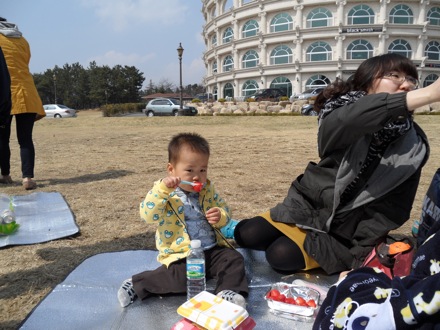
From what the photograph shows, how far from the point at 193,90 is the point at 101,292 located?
247 feet

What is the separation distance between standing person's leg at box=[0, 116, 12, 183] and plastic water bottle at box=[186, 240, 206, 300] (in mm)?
3295

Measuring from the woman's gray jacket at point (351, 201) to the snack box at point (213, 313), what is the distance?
0.76m

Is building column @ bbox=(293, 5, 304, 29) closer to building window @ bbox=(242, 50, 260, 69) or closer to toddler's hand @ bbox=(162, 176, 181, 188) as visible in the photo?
building window @ bbox=(242, 50, 260, 69)

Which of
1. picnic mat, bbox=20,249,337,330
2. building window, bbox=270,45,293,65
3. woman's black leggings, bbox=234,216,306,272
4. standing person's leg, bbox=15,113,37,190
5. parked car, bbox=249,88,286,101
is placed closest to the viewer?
picnic mat, bbox=20,249,337,330

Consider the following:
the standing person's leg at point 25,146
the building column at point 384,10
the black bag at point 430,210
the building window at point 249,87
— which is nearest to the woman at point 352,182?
the black bag at point 430,210

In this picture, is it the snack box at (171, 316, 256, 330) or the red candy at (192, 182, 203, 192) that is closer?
the snack box at (171, 316, 256, 330)

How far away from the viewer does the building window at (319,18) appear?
108ft

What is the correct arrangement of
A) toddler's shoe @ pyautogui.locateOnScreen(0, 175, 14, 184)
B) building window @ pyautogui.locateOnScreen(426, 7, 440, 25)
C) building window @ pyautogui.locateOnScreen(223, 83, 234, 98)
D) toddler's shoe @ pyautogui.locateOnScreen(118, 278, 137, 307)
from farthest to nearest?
building window @ pyautogui.locateOnScreen(223, 83, 234, 98) → building window @ pyautogui.locateOnScreen(426, 7, 440, 25) → toddler's shoe @ pyautogui.locateOnScreen(0, 175, 14, 184) → toddler's shoe @ pyautogui.locateOnScreen(118, 278, 137, 307)

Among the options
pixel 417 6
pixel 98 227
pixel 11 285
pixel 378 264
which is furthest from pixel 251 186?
pixel 417 6

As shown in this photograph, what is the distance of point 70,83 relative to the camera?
215 feet

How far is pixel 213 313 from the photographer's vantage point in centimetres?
145

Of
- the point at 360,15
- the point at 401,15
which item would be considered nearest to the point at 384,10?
the point at 360,15

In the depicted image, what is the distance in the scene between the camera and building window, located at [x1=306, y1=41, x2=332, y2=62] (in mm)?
33028

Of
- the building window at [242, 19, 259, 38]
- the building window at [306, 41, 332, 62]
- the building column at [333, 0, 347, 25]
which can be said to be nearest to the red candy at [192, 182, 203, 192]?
the building column at [333, 0, 347, 25]
